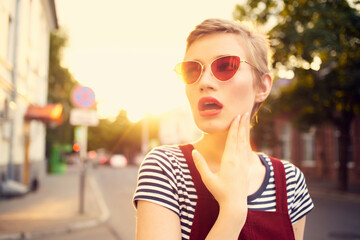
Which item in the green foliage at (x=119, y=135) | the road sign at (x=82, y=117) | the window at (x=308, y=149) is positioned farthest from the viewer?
the green foliage at (x=119, y=135)

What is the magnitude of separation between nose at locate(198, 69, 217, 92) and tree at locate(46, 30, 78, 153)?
1247 inches

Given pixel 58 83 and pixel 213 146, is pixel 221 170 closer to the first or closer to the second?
pixel 213 146

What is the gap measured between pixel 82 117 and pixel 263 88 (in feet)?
29.9

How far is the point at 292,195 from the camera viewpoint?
168 cm

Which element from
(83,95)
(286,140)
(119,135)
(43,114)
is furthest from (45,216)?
(119,135)

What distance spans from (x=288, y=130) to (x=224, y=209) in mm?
28843

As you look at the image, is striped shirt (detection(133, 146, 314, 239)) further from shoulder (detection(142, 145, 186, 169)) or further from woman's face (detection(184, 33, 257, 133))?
woman's face (detection(184, 33, 257, 133))

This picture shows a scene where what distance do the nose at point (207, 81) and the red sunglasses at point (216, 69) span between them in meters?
0.02

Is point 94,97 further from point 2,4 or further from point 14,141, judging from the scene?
point 14,141

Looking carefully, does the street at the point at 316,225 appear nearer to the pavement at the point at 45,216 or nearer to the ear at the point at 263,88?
the pavement at the point at 45,216

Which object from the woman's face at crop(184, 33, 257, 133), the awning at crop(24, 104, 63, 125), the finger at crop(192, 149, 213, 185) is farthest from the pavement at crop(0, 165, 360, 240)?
the finger at crop(192, 149, 213, 185)

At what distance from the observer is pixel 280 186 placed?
1604 mm

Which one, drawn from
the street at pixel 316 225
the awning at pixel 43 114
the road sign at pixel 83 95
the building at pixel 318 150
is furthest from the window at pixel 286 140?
the road sign at pixel 83 95

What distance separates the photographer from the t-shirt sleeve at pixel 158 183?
4.35 ft
